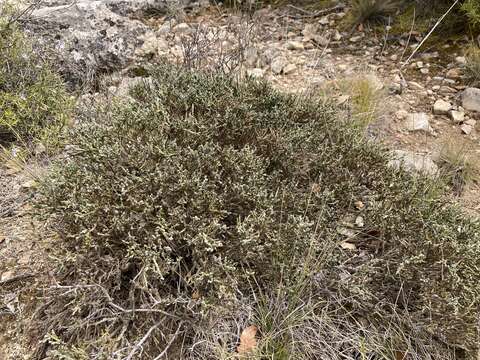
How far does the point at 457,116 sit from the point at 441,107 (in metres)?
0.15

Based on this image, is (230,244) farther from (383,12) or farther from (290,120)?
(383,12)

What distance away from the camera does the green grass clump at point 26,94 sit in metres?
2.63

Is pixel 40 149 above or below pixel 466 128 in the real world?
above

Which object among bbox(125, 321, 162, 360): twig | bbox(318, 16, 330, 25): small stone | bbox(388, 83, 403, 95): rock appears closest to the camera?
bbox(125, 321, 162, 360): twig

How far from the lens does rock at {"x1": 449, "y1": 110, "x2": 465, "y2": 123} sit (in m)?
3.11

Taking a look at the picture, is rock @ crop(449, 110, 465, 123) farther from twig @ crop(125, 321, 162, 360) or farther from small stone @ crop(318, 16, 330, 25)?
twig @ crop(125, 321, 162, 360)

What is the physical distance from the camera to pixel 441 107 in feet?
10.5

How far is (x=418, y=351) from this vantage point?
1.76 m

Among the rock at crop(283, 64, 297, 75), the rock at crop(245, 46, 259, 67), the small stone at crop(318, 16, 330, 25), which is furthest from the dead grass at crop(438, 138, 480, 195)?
the small stone at crop(318, 16, 330, 25)

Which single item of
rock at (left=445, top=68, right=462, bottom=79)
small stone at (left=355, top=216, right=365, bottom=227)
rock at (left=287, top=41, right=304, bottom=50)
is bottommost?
small stone at (left=355, top=216, right=365, bottom=227)

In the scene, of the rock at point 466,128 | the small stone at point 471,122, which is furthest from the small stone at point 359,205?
the small stone at point 471,122

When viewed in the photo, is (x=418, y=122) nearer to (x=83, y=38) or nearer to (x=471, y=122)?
(x=471, y=122)

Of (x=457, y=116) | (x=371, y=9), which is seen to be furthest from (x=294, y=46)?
(x=457, y=116)

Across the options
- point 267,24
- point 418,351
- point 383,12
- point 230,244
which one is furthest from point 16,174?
point 383,12
